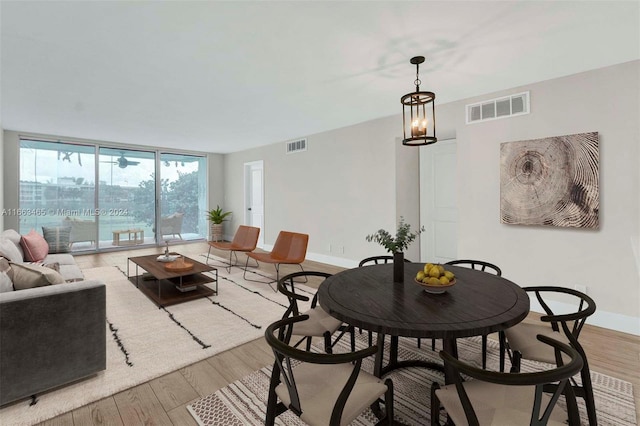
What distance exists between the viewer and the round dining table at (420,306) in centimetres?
139

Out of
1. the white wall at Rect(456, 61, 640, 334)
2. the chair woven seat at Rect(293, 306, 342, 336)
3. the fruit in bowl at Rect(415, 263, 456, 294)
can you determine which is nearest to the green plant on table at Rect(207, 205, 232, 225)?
the white wall at Rect(456, 61, 640, 334)

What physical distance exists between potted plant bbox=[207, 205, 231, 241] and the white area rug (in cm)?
404

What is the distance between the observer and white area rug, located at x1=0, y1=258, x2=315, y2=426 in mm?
1942

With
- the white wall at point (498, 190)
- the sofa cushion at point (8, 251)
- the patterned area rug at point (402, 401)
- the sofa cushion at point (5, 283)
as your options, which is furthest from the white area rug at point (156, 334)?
the white wall at point (498, 190)

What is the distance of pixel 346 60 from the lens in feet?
9.55

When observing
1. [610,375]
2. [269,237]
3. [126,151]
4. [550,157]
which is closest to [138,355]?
[610,375]

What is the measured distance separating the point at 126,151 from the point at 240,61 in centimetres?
591

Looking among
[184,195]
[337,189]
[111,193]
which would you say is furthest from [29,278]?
[184,195]

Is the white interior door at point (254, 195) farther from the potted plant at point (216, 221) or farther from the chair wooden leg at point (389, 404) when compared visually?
the chair wooden leg at point (389, 404)

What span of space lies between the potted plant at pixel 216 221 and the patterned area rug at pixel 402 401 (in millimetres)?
6618

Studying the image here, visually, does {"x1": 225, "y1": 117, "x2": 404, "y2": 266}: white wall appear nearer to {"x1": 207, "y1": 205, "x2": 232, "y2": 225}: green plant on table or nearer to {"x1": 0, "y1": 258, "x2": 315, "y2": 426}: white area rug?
{"x1": 207, "y1": 205, "x2": 232, "y2": 225}: green plant on table

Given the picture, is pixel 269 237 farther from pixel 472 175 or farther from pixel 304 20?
pixel 304 20

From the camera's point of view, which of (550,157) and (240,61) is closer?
(240,61)

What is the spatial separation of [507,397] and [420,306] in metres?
0.51
